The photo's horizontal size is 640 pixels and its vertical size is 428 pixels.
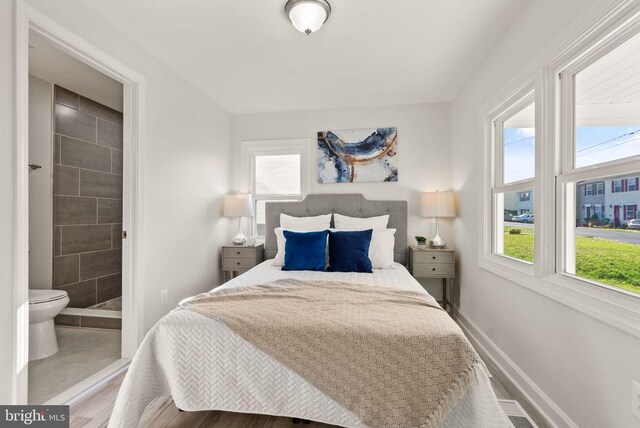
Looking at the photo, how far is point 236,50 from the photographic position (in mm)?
2492

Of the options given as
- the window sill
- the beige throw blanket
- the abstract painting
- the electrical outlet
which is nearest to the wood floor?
the beige throw blanket

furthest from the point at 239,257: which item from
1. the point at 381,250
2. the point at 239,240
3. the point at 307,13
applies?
the point at 307,13

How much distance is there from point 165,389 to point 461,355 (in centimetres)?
153

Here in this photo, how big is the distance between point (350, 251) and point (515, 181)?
1.47 m

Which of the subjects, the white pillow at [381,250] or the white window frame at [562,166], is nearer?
the white window frame at [562,166]

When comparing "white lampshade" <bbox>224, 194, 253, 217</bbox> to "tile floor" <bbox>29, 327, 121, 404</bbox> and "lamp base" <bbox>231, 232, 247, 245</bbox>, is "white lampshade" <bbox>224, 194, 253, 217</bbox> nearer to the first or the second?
"lamp base" <bbox>231, 232, 247, 245</bbox>

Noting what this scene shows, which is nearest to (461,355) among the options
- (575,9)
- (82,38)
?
(575,9)

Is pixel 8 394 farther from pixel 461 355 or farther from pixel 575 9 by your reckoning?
pixel 575 9

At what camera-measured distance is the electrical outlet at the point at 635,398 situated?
116cm

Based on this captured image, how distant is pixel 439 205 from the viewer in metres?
3.30

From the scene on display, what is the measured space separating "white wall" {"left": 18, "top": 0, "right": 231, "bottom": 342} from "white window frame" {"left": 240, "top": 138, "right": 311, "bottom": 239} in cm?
32

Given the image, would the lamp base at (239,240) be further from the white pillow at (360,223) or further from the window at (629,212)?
the window at (629,212)

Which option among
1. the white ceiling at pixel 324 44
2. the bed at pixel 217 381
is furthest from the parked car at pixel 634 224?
the white ceiling at pixel 324 44

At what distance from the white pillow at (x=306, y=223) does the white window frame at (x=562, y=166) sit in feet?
5.90
